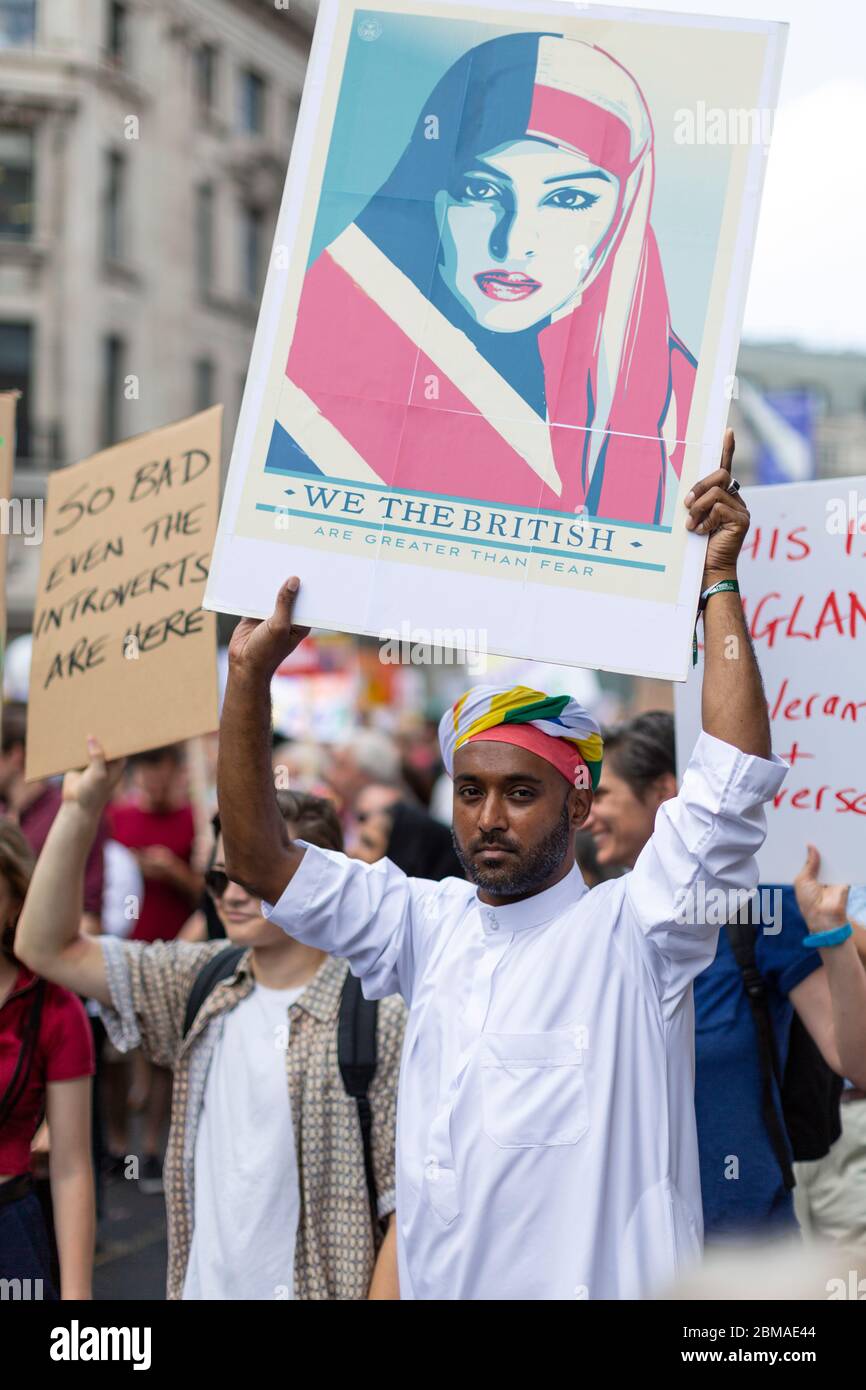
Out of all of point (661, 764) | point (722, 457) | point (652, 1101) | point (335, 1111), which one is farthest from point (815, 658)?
point (335, 1111)

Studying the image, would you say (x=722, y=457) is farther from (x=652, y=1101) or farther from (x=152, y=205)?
(x=152, y=205)

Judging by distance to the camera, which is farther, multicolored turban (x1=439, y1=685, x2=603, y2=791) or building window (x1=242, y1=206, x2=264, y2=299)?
building window (x1=242, y1=206, x2=264, y2=299)

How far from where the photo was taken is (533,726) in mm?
2711

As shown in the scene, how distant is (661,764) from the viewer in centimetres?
371

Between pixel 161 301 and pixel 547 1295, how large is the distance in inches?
1054

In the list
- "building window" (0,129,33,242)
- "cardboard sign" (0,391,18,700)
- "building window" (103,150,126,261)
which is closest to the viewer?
"cardboard sign" (0,391,18,700)

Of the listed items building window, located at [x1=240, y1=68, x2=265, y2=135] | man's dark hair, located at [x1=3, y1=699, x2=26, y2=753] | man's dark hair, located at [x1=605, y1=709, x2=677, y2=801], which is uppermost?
building window, located at [x1=240, y1=68, x2=265, y2=135]

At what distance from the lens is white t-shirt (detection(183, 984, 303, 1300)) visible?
310cm

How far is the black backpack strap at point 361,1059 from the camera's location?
3150 millimetres

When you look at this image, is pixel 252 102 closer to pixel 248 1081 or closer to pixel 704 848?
pixel 248 1081

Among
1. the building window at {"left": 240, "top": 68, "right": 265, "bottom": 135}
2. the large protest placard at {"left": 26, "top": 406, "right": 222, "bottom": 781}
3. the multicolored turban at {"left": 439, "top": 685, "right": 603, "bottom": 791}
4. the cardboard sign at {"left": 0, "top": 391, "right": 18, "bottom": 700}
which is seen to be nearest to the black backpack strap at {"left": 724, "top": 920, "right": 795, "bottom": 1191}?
the multicolored turban at {"left": 439, "top": 685, "right": 603, "bottom": 791}

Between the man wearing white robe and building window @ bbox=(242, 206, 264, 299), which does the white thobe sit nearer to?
A: the man wearing white robe

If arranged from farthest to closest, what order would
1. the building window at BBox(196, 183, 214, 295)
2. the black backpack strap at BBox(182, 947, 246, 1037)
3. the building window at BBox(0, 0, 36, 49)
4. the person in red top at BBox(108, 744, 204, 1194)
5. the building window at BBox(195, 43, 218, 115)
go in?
the building window at BBox(196, 183, 214, 295) < the building window at BBox(195, 43, 218, 115) < the building window at BBox(0, 0, 36, 49) < the person in red top at BBox(108, 744, 204, 1194) < the black backpack strap at BBox(182, 947, 246, 1037)

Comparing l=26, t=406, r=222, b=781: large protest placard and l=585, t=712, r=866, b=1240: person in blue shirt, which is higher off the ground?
l=26, t=406, r=222, b=781: large protest placard
